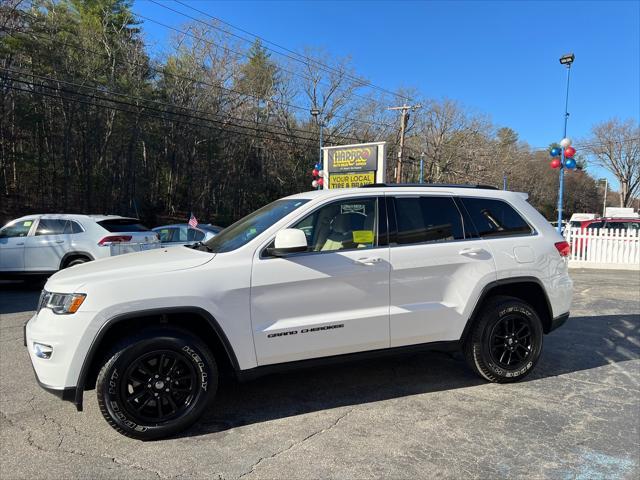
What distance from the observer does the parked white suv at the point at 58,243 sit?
951cm

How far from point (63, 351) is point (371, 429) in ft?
7.46

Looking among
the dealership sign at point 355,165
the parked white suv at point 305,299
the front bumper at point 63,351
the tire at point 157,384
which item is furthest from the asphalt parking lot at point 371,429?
the dealership sign at point 355,165

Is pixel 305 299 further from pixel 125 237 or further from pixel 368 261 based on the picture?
pixel 125 237

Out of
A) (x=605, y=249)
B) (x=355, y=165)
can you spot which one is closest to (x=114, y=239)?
(x=355, y=165)

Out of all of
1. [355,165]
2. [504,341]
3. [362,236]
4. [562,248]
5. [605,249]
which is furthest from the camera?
[355,165]

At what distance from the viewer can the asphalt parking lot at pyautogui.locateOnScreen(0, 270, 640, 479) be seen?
2904 millimetres

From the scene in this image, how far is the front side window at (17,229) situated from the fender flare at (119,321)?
819 cm

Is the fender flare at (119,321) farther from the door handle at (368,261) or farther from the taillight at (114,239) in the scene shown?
the taillight at (114,239)

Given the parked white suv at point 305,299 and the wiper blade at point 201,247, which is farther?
the wiper blade at point 201,247

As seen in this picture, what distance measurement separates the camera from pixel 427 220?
4105 millimetres

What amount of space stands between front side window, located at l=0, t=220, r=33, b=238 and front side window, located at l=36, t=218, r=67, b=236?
0.99 feet

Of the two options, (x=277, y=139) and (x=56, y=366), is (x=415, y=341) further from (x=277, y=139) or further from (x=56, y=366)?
(x=277, y=139)

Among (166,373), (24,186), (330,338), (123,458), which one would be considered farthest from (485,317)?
(24,186)

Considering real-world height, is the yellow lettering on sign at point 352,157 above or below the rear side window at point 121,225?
above
